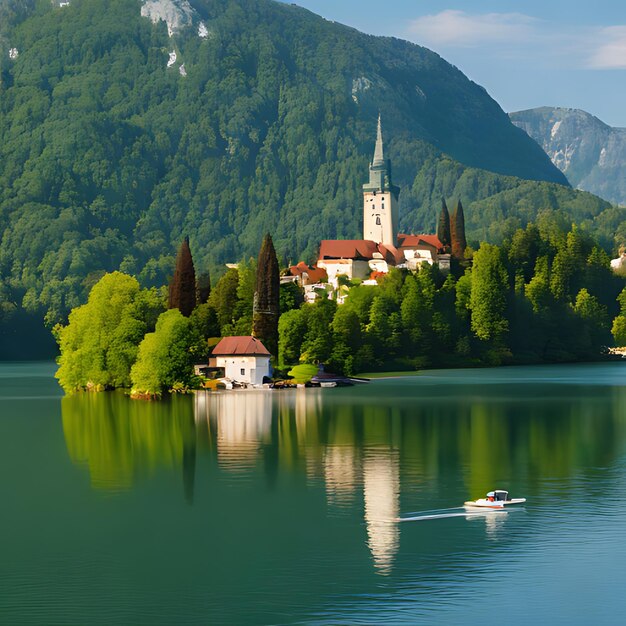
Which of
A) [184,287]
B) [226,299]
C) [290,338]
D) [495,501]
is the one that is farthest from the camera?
[226,299]

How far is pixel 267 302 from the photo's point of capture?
126 m

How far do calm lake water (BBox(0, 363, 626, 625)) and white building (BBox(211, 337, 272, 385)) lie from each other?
32.1m

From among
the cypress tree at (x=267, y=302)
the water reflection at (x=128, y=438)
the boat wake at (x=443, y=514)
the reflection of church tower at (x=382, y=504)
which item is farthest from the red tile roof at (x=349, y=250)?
the boat wake at (x=443, y=514)

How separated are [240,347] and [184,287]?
11.3 metres

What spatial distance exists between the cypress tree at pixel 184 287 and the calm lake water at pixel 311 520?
4089 centimetres

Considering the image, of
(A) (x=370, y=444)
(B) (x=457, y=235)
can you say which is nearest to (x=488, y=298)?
(B) (x=457, y=235)

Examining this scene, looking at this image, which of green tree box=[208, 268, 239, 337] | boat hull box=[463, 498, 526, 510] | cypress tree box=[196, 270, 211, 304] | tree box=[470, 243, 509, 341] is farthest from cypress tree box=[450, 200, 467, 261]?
boat hull box=[463, 498, 526, 510]

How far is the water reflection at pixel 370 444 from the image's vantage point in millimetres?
50469

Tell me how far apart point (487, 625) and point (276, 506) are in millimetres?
16211

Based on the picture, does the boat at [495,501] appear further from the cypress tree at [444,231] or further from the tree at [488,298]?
the cypress tree at [444,231]

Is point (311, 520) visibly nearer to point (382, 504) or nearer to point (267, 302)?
point (382, 504)

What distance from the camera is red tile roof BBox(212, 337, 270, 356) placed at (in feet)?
378

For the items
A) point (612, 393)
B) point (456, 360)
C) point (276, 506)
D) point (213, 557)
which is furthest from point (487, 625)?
point (456, 360)

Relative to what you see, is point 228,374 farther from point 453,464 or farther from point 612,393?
point 453,464
